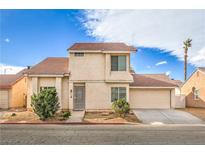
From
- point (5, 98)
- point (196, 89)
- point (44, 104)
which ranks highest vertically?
point (196, 89)

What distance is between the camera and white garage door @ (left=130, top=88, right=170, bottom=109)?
73.4ft

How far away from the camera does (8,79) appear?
23.2 metres

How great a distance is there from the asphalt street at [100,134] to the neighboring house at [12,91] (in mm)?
7094

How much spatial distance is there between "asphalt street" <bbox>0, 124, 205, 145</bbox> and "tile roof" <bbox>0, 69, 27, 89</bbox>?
7346mm

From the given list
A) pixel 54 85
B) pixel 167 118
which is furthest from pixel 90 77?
pixel 167 118

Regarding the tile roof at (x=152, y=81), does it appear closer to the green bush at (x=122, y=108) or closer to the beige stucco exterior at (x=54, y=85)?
the green bush at (x=122, y=108)

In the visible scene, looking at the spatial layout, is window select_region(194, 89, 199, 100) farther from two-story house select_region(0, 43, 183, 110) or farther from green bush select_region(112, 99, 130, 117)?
green bush select_region(112, 99, 130, 117)

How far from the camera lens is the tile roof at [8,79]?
22.0 metres

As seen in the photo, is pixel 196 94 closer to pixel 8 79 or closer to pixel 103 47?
pixel 103 47

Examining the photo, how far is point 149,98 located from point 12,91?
35.3ft

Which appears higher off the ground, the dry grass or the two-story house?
the two-story house

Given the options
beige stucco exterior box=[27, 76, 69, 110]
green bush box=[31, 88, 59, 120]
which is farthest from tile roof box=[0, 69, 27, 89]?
green bush box=[31, 88, 59, 120]

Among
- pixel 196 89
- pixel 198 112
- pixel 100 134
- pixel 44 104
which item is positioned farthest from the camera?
pixel 196 89
